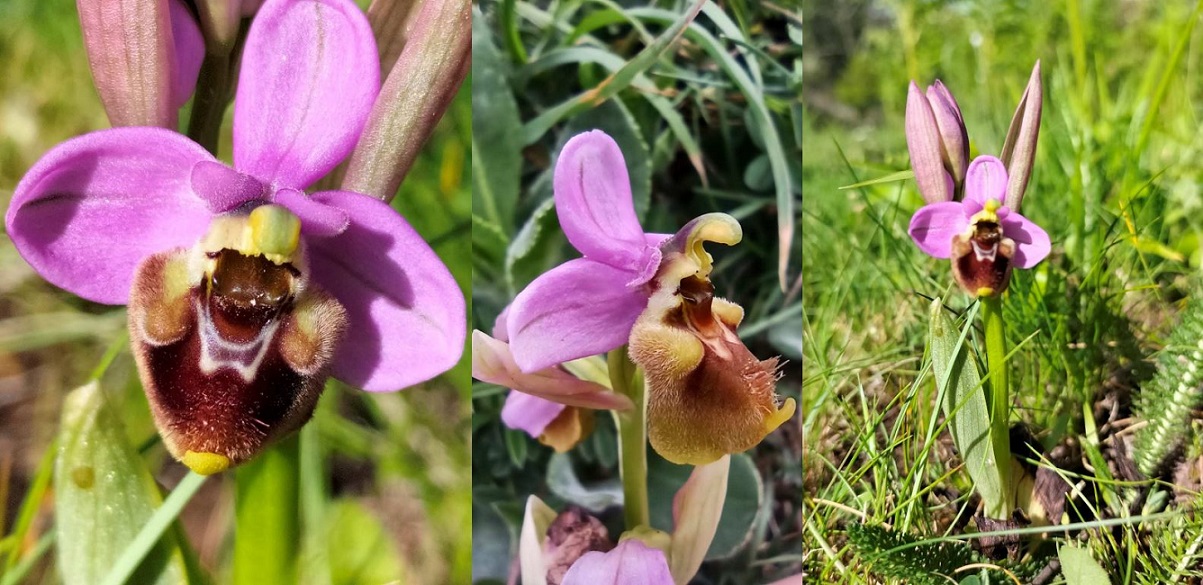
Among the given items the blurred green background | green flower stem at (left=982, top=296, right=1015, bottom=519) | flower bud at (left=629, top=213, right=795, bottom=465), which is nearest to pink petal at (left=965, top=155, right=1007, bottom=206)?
green flower stem at (left=982, top=296, right=1015, bottom=519)

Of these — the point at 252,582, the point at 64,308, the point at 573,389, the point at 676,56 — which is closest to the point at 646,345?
the point at 573,389

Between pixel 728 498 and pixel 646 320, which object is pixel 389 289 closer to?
pixel 646 320

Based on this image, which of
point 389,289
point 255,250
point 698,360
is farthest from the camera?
point 698,360

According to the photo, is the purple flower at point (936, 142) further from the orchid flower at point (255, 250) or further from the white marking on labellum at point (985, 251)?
the orchid flower at point (255, 250)

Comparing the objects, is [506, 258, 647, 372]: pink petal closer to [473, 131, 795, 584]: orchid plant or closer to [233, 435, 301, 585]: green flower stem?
[473, 131, 795, 584]: orchid plant

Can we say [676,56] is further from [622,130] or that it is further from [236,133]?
[236,133]

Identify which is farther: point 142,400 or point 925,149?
point 925,149

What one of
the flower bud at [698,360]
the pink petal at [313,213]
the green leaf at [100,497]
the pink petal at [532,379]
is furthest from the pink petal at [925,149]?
the green leaf at [100,497]

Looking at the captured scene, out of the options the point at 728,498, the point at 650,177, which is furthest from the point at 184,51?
the point at 728,498
